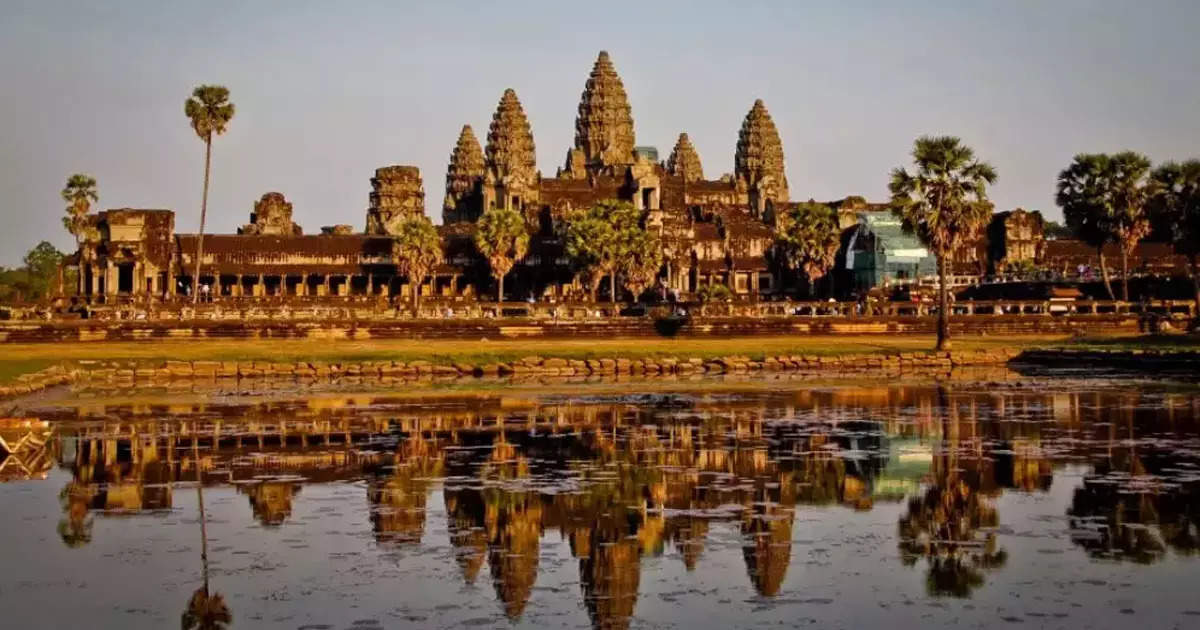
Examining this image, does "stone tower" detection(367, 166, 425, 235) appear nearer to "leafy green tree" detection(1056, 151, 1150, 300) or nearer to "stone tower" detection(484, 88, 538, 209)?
"stone tower" detection(484, 88, 538, 209)

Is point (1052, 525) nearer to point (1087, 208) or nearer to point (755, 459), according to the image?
point (755, 459)

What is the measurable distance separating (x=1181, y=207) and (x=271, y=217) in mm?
87034

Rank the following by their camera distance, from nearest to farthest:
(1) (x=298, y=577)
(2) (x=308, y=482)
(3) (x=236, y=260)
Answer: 1. (1) (x=298, y=577)
2. (2) (x=308, y=482)
3. (3) (x=236, y=260)

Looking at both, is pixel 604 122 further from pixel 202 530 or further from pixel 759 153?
pixel 202 530

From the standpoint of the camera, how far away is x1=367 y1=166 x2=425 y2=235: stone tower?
147500 millimetres

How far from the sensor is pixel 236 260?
4756 inches

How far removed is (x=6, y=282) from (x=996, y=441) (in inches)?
6434

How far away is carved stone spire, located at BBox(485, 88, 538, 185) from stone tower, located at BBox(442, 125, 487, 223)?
693cm

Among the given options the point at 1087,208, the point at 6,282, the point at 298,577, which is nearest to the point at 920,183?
the point at 1087,208

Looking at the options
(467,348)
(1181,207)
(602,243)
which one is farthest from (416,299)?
(1181,207)

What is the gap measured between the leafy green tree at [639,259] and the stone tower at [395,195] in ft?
130

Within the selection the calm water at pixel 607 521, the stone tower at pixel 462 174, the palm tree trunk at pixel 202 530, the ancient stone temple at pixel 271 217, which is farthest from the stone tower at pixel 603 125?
the palm tree trunk at pixel 202 530

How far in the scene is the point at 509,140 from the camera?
155000mm

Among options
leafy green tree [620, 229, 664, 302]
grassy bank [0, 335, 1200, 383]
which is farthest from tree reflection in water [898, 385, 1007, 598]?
leafy green tree [620, 229, 664, 302]
